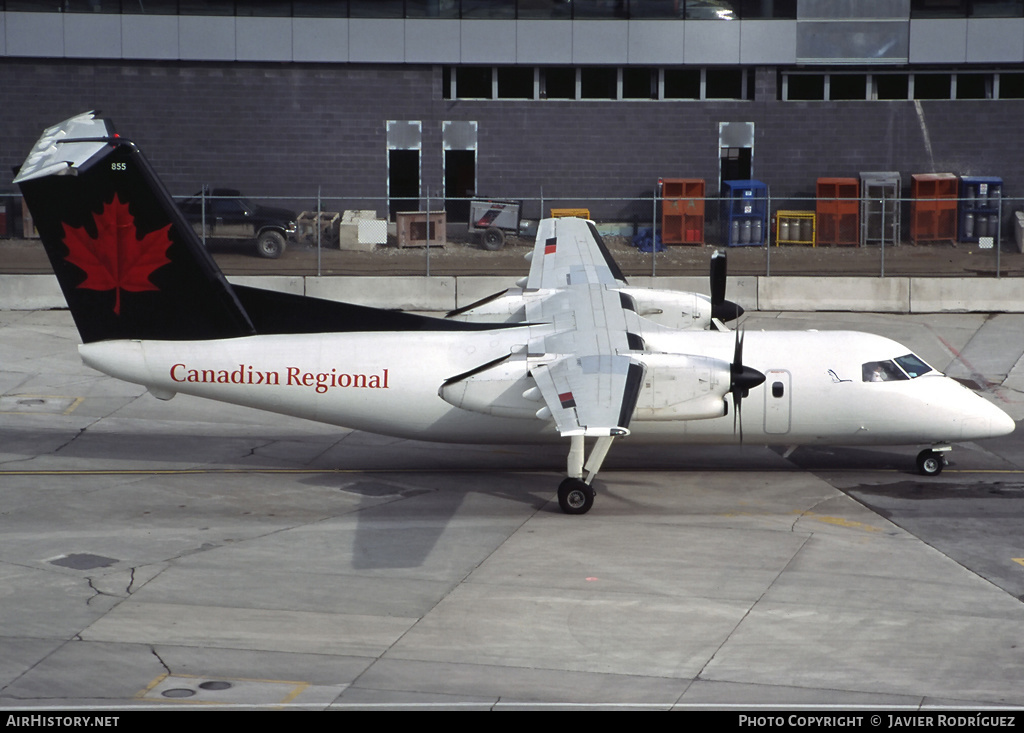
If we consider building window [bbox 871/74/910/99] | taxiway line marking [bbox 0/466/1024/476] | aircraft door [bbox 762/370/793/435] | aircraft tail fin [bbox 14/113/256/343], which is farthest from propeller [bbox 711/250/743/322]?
building window [bbox 871/74/910/99]

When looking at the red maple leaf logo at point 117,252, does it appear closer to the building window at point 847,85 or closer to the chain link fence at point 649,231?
the chain link fence at point 649,231

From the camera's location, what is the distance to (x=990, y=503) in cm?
2088

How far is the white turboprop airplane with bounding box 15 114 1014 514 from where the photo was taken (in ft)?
65.9

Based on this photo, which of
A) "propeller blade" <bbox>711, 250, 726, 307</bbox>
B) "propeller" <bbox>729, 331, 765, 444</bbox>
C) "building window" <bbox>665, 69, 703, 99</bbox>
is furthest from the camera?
"building window" <bbox>665, 69, 703, 99</bbox>

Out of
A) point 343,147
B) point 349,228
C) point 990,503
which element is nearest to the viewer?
point 990,503

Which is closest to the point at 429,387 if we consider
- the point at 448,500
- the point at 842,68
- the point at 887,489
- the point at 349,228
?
the point at 448,500

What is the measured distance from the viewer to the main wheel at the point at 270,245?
3988 cm

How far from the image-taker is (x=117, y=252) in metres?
20.9

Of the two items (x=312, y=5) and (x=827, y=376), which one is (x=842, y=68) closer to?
(x=312, y=5)

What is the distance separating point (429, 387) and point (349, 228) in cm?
2153

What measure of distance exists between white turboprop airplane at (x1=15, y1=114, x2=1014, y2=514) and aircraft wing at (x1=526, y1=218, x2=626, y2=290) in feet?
7.05

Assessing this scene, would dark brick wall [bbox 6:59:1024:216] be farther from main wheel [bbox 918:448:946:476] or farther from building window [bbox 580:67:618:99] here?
main wheel [bbox 918:448:946:476]

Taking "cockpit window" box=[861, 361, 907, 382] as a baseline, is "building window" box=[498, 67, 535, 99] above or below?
above

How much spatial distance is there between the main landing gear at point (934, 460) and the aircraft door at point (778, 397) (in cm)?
273
